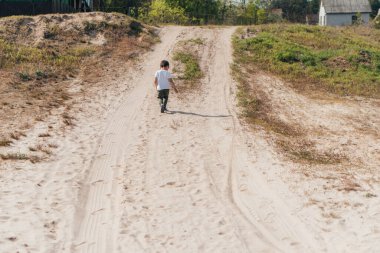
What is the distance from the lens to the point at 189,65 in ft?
66.7

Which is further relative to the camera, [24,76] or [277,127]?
[24,76]

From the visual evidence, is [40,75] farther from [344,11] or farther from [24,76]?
[344,11]

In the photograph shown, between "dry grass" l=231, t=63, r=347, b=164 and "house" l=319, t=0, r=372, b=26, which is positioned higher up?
"house" l=319, t=0, r=372, b=26

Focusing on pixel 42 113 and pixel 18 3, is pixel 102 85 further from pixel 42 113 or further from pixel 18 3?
pixel 18 3

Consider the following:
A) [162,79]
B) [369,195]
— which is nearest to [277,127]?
[162,79]

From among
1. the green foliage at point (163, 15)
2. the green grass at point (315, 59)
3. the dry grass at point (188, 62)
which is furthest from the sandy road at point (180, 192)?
the green foliage at point (163, 15)

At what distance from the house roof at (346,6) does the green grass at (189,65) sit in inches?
1520

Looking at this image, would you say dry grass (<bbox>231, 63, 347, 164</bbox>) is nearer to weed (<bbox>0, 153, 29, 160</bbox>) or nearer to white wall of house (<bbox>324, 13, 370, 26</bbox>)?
weed (<bbox>0, 153, 29, 160</bbox>)

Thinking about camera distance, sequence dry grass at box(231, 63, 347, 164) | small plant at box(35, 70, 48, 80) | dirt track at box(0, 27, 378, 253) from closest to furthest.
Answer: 1. dirt track at box(0, 27, 378, 253)
2. dry grass at box(231, 63, 347, 164)
3. small plant at box(35, 70, 48, 80)

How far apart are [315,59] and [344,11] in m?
36.2

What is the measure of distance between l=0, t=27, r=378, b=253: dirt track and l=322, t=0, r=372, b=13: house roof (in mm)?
46657

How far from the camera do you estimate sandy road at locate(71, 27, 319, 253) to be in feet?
21.7

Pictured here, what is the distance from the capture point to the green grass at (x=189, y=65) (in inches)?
745

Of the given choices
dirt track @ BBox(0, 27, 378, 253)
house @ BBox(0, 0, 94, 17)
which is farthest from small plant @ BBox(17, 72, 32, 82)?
house @ BBox(0, 0, 94, 17)
